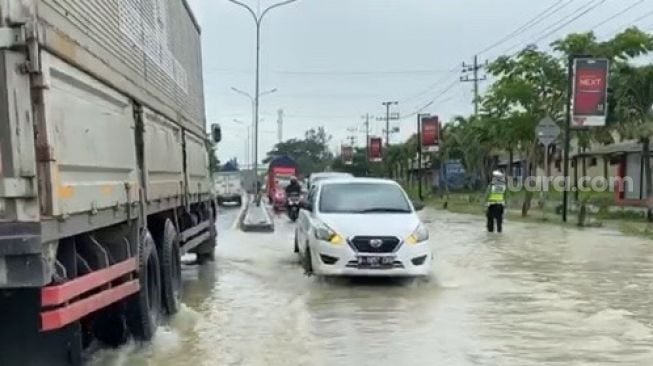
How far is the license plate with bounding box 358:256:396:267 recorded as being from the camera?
481 inches

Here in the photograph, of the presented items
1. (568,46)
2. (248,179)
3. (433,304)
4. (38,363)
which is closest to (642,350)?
(433,304)

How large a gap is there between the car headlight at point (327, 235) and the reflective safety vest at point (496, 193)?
35.4 ft

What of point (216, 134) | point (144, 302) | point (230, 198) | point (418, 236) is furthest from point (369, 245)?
point (230, 198)

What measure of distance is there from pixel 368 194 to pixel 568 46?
22027 mm

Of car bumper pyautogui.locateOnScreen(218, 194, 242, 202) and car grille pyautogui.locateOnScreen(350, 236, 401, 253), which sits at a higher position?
car grille pyautogui.locateOnScreen(350, 236, 401, 253)

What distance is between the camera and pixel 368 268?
12.2m

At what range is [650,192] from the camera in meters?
29.8

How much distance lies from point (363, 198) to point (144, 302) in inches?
259

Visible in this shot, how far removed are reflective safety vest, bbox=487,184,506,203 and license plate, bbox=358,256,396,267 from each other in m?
11.0

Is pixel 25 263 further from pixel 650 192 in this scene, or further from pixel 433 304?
pixel 650 192

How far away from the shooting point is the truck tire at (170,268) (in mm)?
9430

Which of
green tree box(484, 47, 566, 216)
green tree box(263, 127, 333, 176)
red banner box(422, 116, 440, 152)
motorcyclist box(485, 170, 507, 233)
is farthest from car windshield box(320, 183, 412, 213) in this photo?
green tree box(263, 127, 333, 176)

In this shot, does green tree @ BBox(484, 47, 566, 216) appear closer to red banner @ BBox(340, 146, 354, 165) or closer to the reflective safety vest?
the reflective safety vest

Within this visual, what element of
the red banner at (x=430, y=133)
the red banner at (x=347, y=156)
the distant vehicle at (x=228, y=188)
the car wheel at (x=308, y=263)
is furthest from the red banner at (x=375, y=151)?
the car wheel at (x=308, y=263)
